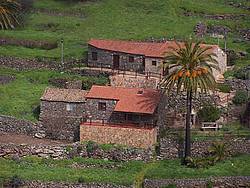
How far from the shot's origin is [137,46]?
387 ft

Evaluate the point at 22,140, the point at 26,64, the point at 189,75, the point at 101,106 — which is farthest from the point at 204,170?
the point at 26,64

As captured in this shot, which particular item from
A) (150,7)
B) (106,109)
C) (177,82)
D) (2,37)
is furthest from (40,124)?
(150,7)

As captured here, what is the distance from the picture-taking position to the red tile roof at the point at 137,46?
116 meters

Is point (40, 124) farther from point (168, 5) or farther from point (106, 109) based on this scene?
point (168, 5)

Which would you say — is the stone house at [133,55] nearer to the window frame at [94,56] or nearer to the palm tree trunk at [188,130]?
the window frame at [94,56]

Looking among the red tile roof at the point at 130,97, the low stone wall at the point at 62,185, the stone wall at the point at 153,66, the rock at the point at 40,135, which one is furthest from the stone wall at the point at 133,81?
the low stone wall at the point at 62,185

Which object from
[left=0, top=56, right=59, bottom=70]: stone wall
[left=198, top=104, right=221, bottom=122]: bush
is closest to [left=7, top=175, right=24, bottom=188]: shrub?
[left=198, top=104, right=221, bottom=122]: bush

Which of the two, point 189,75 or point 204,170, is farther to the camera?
point 204,170

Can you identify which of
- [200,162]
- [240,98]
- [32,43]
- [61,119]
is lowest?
[200,162]

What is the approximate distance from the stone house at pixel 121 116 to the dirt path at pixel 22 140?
4012 mm

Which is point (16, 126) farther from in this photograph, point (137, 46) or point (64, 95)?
point (137, 46)

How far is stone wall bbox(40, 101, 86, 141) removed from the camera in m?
106

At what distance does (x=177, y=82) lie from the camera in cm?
9888

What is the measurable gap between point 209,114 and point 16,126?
64.1 feet
